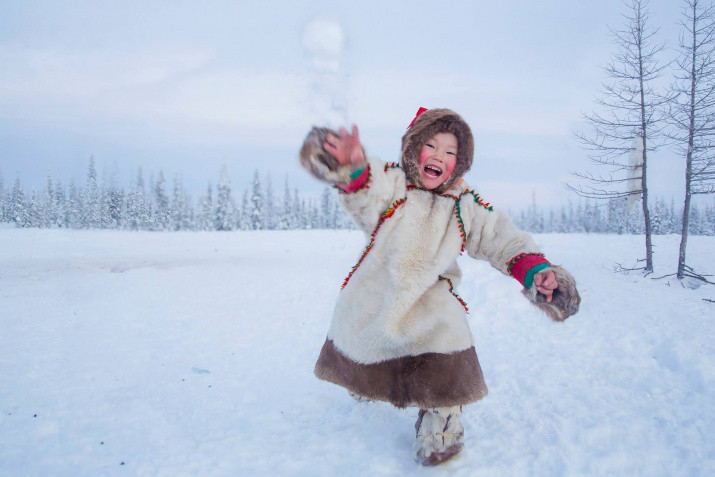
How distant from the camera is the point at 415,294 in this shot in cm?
269

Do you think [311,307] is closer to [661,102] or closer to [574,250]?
[661,102]

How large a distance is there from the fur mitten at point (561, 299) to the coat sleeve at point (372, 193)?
44.6 inches

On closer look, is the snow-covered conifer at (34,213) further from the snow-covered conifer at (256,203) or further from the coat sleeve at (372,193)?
the coat sleeve at (372,193)

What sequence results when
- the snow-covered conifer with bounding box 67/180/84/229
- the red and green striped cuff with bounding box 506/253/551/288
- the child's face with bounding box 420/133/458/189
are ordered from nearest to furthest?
the red and green striped cuff with bounding box 506/253/551/288, the child's face with bounding box 420/133/458/189, the snow-covered conifer with bounding box 67/180/84/229

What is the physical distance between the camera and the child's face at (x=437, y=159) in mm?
2982

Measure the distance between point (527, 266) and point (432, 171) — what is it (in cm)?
94

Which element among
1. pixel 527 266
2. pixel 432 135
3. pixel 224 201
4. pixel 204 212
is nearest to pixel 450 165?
pixel 432 135

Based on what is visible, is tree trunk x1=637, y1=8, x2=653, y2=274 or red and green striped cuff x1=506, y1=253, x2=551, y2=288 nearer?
red and green striped cuff x1=506, y1=253, x2=551, y2=288

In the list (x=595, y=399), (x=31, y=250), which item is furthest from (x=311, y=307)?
(x=31, y=250)

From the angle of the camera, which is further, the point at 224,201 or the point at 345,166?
the point at 224,201

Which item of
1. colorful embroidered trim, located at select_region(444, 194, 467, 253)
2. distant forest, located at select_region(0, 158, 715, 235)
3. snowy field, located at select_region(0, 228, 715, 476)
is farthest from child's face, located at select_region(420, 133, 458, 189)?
distant forest, located at select_region(0, 158, 715, 235)

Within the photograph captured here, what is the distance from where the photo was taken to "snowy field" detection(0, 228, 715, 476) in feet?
8.73

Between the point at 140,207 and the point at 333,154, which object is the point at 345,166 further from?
the point at 140,207

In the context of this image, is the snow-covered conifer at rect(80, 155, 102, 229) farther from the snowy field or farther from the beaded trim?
the beaded trim
